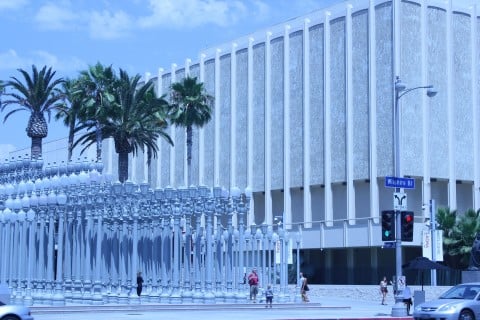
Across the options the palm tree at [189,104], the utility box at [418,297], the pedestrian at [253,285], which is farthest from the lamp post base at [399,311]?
the palm tree at [189,104]

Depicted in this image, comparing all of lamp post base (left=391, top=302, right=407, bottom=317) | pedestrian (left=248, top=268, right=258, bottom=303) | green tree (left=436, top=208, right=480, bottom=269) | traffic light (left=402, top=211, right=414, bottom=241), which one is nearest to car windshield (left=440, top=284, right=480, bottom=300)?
traffic light (left=402, top=211, right=414, bottom=241)

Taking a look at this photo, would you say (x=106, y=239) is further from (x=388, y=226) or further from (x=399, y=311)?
(x=388, y=226)

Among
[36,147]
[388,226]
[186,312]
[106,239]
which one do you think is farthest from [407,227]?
[36,147]

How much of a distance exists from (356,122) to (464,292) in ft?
126

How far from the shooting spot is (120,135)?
5603 centimetres

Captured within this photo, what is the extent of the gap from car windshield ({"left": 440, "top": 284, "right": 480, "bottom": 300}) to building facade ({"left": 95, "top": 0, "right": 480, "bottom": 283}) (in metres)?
34.5

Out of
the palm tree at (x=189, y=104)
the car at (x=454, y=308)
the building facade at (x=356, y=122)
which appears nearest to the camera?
the car at (x=454, y=308)

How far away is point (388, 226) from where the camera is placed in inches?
1217

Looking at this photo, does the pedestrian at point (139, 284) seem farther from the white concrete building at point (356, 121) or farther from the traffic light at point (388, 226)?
the white concrete building at point (356, 121)

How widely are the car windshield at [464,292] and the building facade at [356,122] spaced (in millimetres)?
34471

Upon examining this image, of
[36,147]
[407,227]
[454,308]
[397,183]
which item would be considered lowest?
[454,308]

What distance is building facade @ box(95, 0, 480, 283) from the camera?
63.8 meters

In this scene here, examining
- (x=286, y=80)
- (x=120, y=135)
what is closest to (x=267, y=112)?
(x=286, y=80)

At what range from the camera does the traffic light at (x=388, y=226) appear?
30.7 meters
